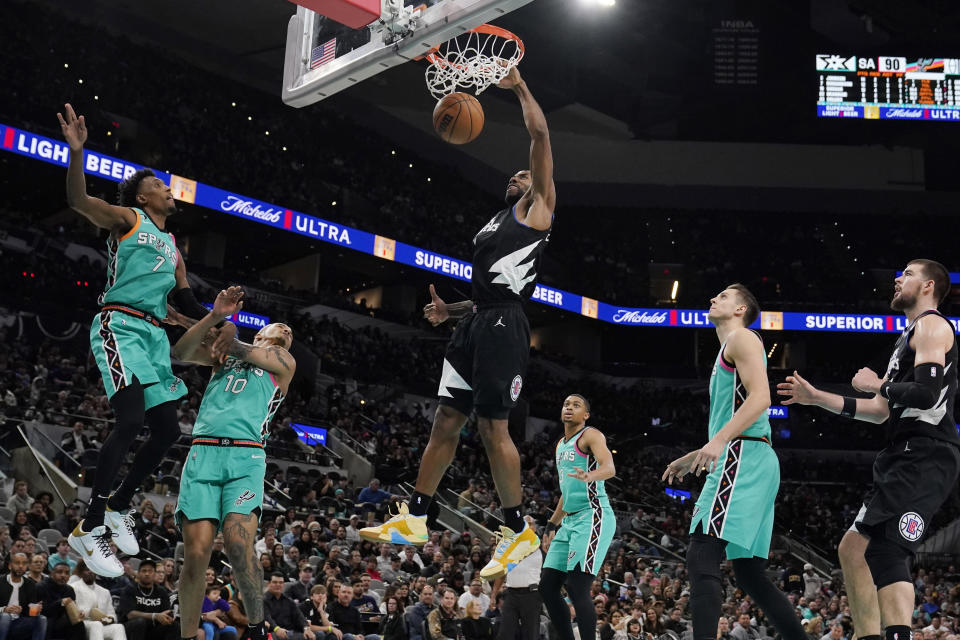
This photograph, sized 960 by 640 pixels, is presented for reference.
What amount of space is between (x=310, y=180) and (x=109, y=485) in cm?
2566

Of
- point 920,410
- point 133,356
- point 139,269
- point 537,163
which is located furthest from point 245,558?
point 920,410

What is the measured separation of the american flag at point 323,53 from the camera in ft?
22.9

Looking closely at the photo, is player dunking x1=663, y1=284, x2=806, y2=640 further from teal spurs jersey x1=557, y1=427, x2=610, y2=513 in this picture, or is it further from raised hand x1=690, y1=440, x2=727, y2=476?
teal spurs jersey x1=557, y1=427, x2=610, y2=513

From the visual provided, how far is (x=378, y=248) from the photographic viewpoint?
29.5 metres

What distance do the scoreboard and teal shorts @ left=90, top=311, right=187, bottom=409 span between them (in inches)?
1095

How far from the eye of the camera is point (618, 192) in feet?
129

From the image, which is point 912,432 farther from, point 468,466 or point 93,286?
point 93,286

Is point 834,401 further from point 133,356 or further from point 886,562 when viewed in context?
point 133,356

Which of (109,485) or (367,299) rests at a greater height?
(367,299)

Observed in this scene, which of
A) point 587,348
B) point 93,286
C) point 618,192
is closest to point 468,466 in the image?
point 93,286

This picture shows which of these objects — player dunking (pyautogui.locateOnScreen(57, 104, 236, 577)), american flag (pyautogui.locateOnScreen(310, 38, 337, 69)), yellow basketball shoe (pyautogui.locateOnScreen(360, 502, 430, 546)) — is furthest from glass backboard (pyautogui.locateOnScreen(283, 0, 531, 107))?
yellow basketball shoe (pyautogui.locateOnScreen(360, 502, 430, 546))

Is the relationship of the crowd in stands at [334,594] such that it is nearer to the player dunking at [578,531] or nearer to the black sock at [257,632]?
the black sock at [257,632]

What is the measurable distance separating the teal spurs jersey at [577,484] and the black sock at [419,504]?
251 centimetres

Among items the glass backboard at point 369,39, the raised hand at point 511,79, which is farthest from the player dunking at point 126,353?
the raised hand at point 511,79
